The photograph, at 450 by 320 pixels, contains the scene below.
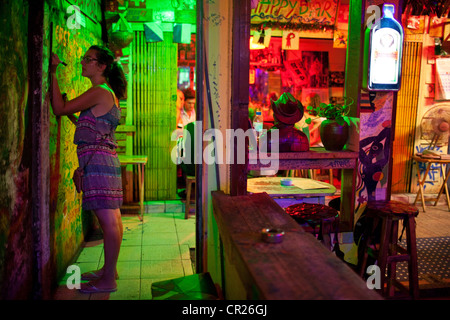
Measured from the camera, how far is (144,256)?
16.5ft

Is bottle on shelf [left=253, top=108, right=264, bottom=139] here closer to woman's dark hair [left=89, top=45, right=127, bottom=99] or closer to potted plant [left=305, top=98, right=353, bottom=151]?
potted plant [left=305, top=98, right=353, bottom=151]

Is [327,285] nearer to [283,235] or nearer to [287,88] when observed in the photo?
[283,235]

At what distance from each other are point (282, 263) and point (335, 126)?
100 inches

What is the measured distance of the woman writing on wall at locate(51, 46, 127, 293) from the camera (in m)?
3.78

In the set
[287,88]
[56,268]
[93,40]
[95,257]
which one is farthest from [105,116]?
[287,88]

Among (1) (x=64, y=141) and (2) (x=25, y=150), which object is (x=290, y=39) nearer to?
(1) (x=64, y=141)

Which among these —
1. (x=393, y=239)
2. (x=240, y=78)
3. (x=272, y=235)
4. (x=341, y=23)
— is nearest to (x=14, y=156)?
(x=240, y=78)

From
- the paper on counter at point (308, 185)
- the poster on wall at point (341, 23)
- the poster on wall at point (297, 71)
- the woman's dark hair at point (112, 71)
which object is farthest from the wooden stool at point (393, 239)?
the poster on wall at point (297, 71)

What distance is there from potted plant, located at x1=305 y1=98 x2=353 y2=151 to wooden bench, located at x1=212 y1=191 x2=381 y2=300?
5.36 ft

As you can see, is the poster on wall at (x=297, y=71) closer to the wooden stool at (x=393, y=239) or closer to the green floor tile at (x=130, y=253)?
the green floor tile at (x=130, y=253)

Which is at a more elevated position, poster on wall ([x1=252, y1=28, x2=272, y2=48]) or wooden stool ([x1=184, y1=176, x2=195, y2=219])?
poster on wall ([x1=252, y1=28, x2=272, y2=48])

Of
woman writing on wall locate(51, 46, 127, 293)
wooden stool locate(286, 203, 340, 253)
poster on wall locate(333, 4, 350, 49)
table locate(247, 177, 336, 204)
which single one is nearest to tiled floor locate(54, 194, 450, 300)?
woman writing on wall locate(51, 46, 127, 293)

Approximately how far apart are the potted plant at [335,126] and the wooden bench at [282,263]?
5.36 ft

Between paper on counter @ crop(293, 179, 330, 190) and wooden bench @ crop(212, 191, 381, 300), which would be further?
paper on counter @ crop(293, 179, 330, 190)
